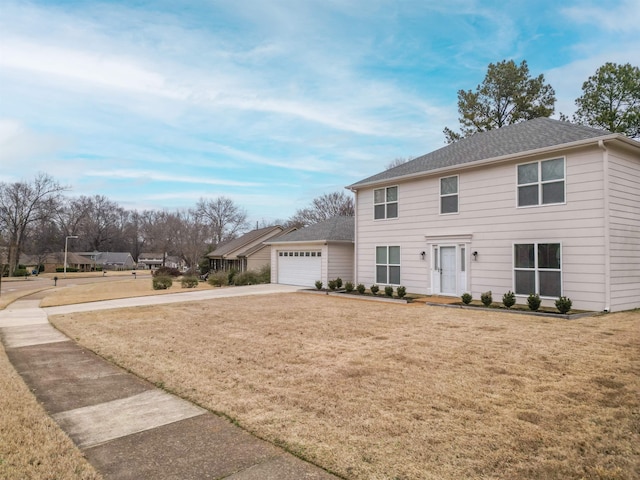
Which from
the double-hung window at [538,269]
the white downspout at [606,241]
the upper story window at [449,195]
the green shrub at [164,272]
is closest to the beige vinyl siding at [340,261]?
the upper story window at [449,195]

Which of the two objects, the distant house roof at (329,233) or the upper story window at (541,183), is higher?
the upper story window at (541,183)

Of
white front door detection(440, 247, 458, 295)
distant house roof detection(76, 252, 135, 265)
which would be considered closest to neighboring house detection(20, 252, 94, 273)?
distant house roof detection(76, 252, 135, 265)

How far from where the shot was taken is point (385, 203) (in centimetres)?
1678

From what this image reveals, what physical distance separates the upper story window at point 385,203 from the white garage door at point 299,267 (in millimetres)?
5420

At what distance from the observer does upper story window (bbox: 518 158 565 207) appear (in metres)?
11.4

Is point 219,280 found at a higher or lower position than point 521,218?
lower

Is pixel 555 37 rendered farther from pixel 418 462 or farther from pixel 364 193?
pixel 418 462

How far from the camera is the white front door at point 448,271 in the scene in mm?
14148

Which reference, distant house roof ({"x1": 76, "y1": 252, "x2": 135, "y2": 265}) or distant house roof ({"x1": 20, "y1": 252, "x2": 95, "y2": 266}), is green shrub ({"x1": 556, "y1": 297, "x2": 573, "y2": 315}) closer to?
distant house roof ({"x1": 20, "y1": 252, "x2": 95, "y2": 266})

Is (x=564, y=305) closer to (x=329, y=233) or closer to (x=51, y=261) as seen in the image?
(x=329, y=233)

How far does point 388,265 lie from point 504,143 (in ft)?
21.4

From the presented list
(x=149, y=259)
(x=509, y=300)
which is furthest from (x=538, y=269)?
(x=149, y=259)

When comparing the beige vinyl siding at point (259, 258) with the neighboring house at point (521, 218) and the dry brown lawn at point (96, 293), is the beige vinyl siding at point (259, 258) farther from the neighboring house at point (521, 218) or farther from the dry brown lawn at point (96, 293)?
the neighboring house at point (521, 218)

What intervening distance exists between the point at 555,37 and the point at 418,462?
19194 millimetres
